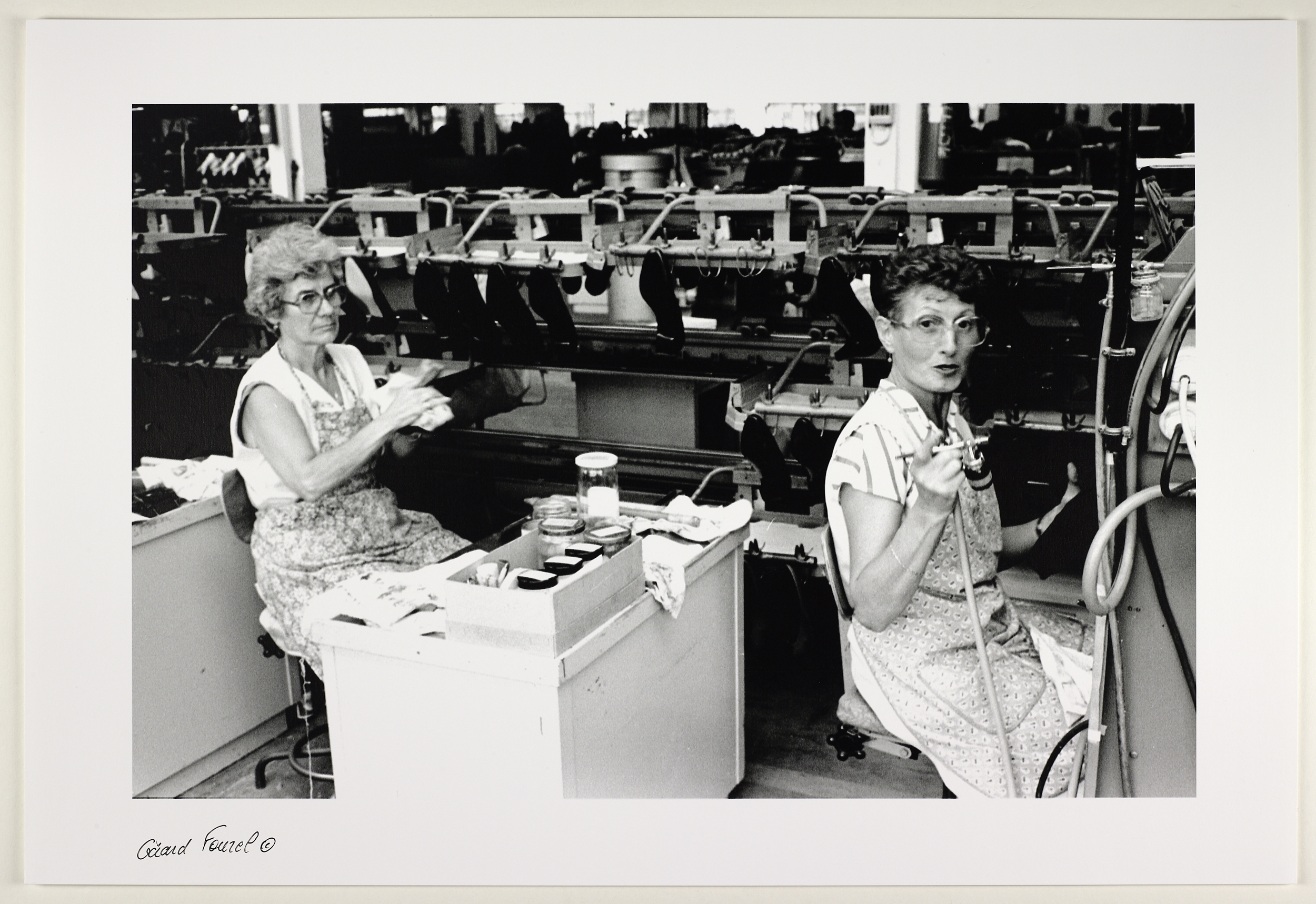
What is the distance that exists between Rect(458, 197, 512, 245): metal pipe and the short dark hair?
3.97ft

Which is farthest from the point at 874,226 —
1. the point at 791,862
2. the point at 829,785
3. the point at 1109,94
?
the point at 791,862

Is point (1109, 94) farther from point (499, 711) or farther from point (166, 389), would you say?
point (166, 389)

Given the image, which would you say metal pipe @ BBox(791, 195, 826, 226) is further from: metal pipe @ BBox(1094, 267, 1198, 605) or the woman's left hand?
metal pipe @ BBox(1094, 267, 1198, 605)

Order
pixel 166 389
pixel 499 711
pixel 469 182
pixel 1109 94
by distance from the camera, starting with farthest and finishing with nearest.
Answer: pixel 469 182 → pixel 166 389 → pixel 1109 94 → pixel 499 711

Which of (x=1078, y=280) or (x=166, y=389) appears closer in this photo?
(x=166, y=389)

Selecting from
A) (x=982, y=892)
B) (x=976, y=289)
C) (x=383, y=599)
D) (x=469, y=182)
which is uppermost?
(x=469, y=182)

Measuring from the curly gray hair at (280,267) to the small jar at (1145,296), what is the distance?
5.38ft

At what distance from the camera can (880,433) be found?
2256 mm

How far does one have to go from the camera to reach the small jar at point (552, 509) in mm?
2398

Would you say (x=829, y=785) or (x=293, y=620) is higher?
(x=293, y=620)

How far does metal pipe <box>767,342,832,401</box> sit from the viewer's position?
3029mm

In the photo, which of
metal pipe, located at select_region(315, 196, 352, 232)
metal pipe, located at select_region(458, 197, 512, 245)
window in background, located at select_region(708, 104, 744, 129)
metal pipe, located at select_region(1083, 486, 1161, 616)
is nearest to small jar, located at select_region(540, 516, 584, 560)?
window in background, located at select_region(708, 104, 744, 129)

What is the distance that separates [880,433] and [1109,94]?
77 centimetres
